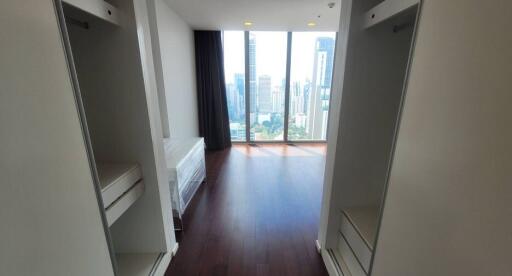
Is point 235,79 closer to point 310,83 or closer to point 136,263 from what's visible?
point 310,83

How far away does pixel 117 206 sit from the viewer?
1.19 m

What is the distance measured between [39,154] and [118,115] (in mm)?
749

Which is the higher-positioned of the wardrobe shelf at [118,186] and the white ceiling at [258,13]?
the white ceiling at [258,13]

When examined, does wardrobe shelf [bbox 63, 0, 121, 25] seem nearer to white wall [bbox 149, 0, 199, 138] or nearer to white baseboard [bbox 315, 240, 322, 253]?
white wall [bbox 149, 0, 199, 138]

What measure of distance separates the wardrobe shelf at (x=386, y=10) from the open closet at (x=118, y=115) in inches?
50.9

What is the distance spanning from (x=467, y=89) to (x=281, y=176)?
2.82m

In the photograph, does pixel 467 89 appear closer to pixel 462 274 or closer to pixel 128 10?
pixel 462 274

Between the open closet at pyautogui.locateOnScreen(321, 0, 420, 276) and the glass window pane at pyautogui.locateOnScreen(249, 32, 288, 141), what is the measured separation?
11.4ft

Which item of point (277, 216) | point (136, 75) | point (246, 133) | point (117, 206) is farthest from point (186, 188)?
point (246, 133)

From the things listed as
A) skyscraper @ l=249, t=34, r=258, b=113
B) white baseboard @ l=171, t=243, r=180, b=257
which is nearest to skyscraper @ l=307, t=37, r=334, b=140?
skyscraper @ l=249, t=34, r=258, b=113

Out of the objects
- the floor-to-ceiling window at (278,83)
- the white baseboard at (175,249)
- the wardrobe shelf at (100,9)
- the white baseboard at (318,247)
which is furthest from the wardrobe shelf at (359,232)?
the floor-to-ceiling window at (278,83)

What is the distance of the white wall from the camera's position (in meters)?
2.69

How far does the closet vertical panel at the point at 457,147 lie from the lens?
485 mm

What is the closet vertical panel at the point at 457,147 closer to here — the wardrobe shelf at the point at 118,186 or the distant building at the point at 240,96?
the wardrobe shelf at the point at 118,186
